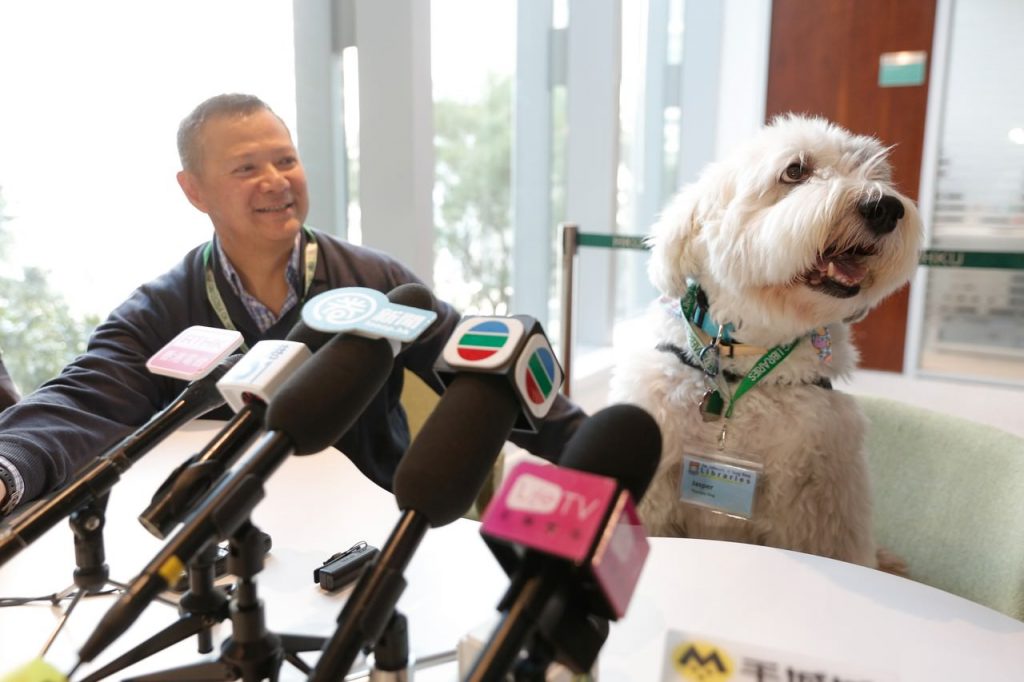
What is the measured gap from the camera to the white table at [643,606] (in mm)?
813

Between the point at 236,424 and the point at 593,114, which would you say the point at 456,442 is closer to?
the point at 236,424

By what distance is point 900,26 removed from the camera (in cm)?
354

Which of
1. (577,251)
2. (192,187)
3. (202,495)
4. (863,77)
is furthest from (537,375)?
(863,77)

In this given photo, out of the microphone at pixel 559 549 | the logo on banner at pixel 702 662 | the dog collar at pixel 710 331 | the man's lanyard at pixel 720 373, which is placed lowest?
the logo on banner at pixel 702 662

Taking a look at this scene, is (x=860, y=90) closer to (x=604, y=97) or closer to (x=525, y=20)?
(x=604, y=97)

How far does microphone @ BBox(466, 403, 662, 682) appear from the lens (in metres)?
0.41

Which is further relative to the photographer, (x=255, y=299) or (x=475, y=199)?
(x=475, y=199)

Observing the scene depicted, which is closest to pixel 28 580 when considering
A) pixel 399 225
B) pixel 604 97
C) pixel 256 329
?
pixel 256 329

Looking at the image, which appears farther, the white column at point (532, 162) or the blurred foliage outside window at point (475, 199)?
the white column at point (532, 162)

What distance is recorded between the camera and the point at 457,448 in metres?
0.49

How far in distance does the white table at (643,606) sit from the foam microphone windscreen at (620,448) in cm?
34

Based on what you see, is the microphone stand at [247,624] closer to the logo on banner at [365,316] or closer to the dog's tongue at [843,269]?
the logo on banner at [365,316]

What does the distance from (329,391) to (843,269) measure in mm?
1071

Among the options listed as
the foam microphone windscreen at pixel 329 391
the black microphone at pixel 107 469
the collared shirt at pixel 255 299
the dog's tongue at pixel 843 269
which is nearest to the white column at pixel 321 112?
the collared shirt at pixel 255 299
